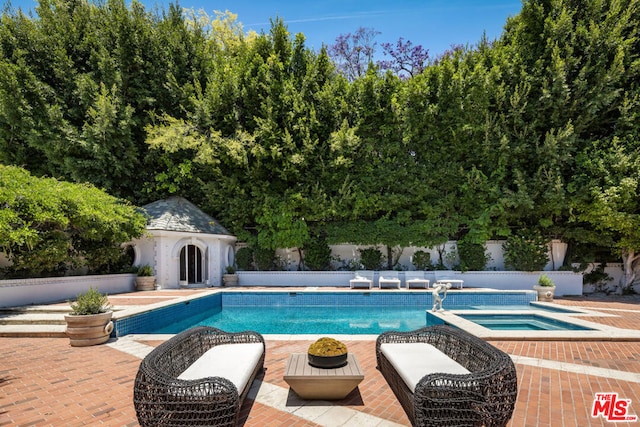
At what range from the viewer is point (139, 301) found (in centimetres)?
1046

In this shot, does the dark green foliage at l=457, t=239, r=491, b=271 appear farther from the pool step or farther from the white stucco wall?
the pool step

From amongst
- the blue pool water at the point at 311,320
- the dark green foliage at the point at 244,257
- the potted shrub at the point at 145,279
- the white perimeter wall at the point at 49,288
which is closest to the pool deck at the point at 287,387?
the blue pool water at the point at 311,320

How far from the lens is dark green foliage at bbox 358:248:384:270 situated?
646 inches

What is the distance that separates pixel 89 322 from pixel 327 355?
5323 mm

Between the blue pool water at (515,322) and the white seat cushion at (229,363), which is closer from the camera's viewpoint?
the white seat cushion at (229,363)

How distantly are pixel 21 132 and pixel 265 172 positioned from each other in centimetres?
1164

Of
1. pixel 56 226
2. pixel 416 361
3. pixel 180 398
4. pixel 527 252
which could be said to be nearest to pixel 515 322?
pixel 416 361

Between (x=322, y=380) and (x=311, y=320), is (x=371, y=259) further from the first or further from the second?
(x=322, y=380)

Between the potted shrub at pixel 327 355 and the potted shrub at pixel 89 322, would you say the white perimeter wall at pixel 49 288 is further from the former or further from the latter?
the potted shrub at pixel 327 355

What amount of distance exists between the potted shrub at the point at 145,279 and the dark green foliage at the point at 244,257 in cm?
413

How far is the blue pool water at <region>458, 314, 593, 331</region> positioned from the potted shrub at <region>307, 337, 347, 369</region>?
5920 millimetres

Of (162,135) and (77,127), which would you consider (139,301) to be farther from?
(77,127)

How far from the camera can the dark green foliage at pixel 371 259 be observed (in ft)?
53.8

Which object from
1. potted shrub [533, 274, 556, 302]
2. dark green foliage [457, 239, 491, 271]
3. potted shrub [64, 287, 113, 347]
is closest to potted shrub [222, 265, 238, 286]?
potted shrub [64, 287, 113, 347]
